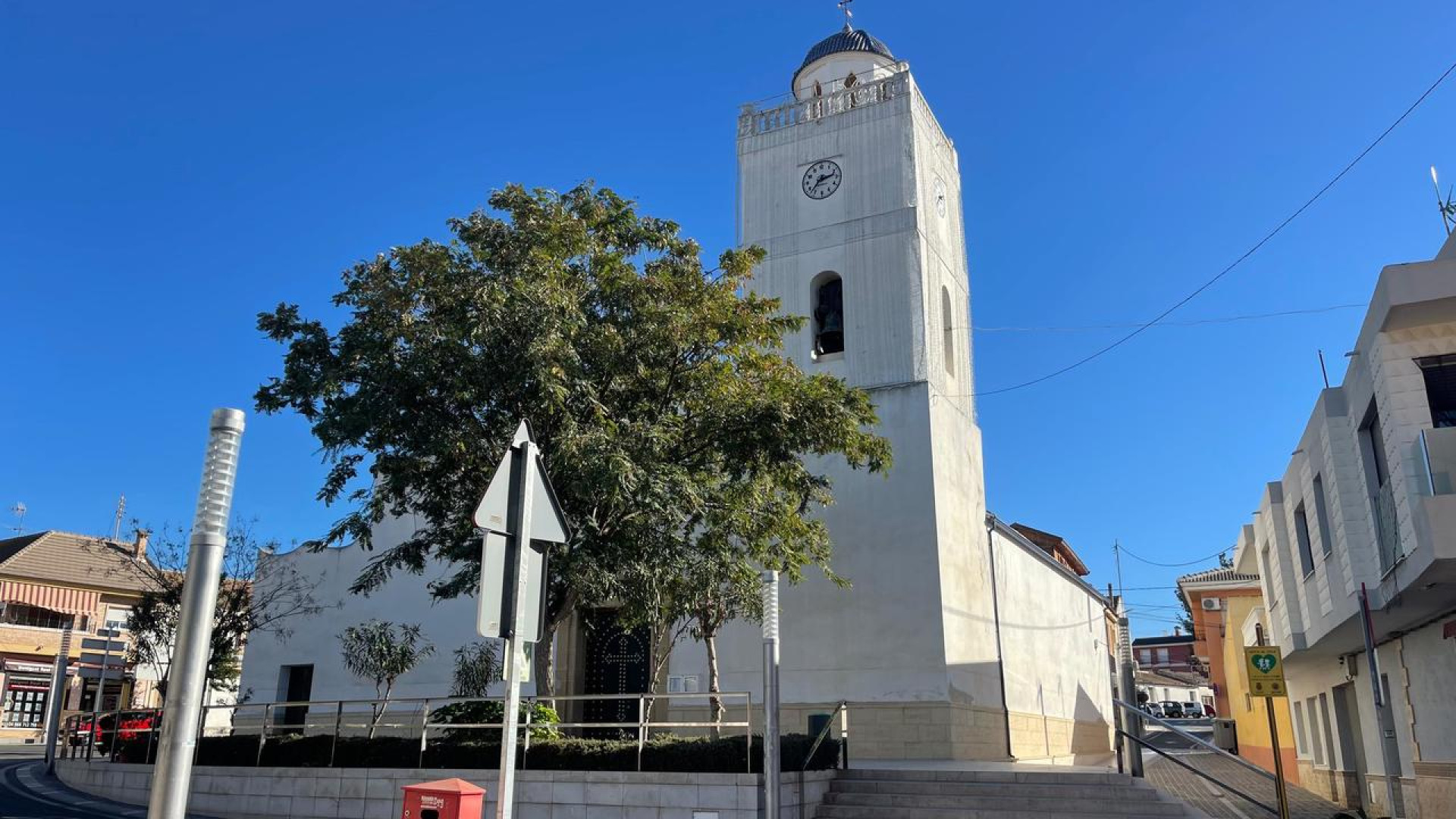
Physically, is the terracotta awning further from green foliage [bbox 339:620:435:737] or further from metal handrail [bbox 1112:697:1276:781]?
metal handrail [bbox 1112:697:1276:781]

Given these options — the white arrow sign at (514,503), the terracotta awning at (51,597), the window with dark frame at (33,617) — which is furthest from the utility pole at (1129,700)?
the terracotta awning at (51,597)

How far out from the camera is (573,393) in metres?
14.6

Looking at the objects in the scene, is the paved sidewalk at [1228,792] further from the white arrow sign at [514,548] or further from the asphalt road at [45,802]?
the asphalt road at [45,802]

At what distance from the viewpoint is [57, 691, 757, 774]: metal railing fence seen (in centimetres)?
1354

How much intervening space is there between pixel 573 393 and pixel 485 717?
4.92 metres

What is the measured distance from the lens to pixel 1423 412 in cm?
1130

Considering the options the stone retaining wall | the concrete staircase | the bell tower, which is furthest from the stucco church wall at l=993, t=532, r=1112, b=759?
the stone retaining wall

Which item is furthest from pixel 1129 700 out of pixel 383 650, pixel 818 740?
pixel 383 650

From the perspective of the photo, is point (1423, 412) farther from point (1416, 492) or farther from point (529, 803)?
point (529, 803)

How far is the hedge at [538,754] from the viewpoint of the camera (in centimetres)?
1256

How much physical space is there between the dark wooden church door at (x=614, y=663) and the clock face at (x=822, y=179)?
34.7 ft

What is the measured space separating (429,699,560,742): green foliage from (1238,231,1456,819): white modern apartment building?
10.4 m

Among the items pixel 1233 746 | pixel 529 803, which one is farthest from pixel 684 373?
pixel 1233 746

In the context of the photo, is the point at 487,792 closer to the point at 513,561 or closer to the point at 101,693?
the point at 513,561
